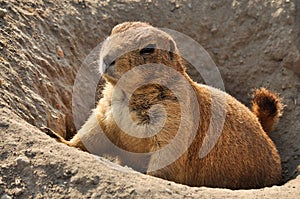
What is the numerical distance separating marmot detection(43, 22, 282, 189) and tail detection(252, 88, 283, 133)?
0.72 ft

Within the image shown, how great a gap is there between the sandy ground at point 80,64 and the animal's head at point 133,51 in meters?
0.68

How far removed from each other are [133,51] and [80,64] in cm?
179

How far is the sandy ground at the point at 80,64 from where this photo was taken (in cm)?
357

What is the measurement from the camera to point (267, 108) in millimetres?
5621

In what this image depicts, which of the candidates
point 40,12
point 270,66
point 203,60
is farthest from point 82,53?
point 270,66

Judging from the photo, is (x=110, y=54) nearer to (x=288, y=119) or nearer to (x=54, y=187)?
(x=54, y=187)

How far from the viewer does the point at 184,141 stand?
4535mm

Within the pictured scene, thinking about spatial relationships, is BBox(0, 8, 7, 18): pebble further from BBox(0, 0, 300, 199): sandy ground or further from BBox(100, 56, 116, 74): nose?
BBox(100, 56, 116, 74): nose

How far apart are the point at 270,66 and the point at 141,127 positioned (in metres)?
2.61

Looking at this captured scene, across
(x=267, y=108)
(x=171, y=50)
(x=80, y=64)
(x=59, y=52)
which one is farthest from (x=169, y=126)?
(x=80, y=64)

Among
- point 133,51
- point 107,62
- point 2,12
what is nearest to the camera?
point 107,62

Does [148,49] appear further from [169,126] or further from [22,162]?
[22,162]

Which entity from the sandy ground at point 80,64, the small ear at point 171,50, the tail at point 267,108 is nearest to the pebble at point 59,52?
the sandy ground at point 80,64

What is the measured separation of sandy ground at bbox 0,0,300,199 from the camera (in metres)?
3.57
